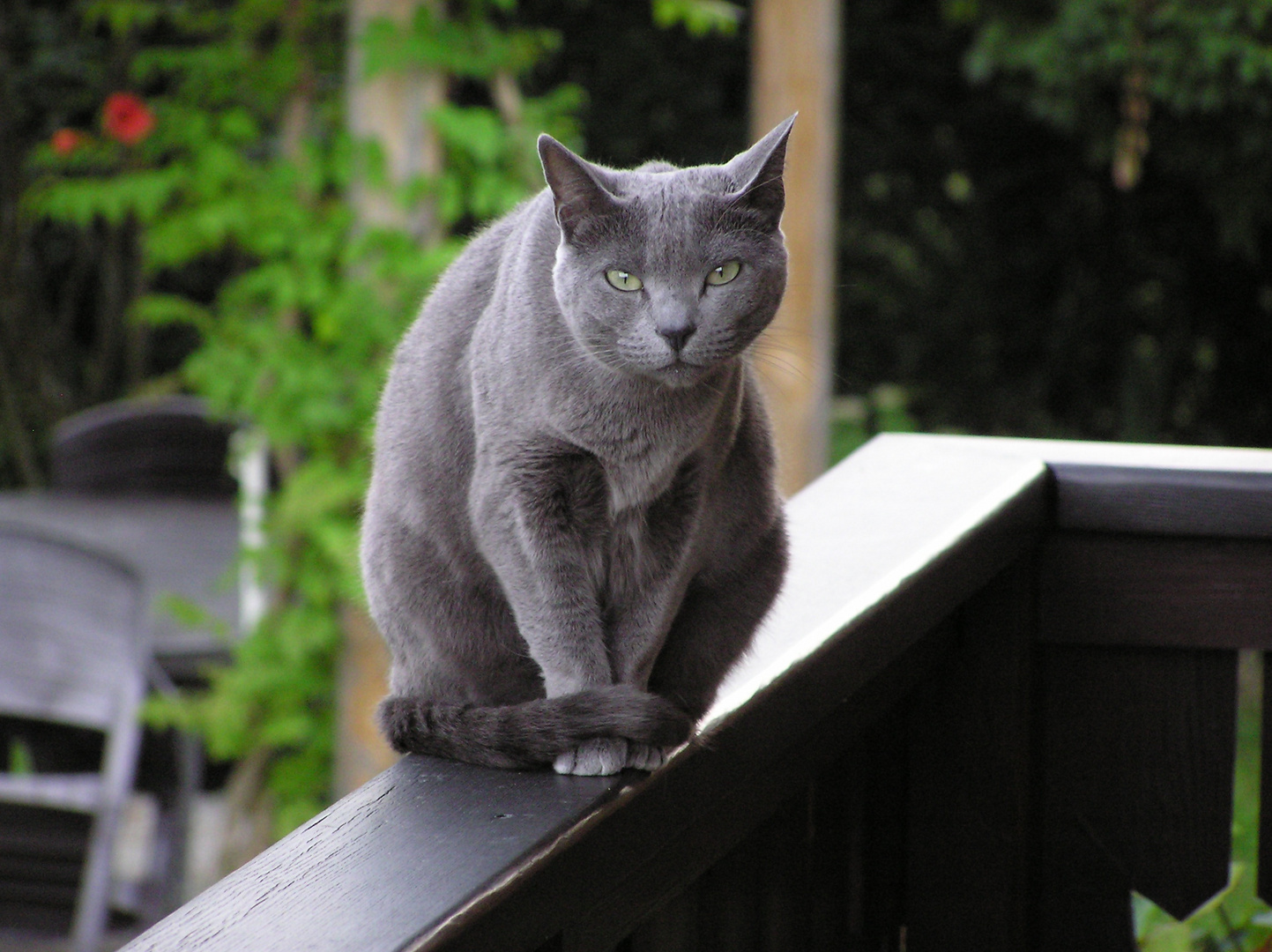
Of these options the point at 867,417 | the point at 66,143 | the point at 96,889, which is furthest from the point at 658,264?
the point at 867,417

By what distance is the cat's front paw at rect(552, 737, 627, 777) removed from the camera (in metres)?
0.79

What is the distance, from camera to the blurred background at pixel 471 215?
2.71 metres

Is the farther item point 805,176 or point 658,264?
point 805,176

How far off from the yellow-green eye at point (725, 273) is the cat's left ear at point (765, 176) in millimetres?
45

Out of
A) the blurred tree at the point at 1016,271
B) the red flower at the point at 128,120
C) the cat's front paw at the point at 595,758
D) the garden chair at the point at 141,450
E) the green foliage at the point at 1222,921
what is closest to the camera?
the cat's front paw at the point at 595,758

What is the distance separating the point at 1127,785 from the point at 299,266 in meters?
1.98

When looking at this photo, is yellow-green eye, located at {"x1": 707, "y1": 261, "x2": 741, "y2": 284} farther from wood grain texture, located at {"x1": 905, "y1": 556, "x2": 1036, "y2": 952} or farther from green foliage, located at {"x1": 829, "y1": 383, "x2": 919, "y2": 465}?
green foliage, located at {"x1": 829, "y1": 383, "x2": 919, "y2": 465}

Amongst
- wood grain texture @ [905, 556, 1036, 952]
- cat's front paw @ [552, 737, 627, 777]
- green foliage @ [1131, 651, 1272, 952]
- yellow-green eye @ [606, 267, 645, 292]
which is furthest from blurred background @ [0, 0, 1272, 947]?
green foliage @ [1131, 651, 1272, 952]

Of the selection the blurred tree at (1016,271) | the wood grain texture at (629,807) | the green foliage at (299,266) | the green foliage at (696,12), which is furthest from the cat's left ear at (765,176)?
the blurred tree at (1016,271)

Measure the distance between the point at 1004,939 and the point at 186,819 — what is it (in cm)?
229

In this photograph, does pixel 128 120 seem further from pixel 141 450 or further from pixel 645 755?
pixel 645 755

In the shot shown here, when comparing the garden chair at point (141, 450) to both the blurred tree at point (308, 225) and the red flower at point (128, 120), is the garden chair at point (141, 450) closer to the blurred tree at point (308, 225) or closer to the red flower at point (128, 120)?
the blurred tree at point (308, 225)

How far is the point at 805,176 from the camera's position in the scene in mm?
3428

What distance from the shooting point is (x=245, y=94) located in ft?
9.85
